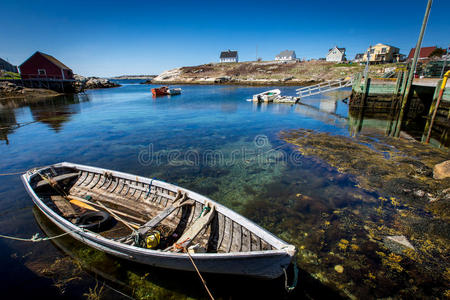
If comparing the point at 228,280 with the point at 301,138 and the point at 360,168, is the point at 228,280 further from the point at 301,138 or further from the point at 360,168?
the point at 301,138

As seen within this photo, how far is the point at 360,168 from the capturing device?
411 inches

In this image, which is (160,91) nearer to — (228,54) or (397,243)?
(397,243)

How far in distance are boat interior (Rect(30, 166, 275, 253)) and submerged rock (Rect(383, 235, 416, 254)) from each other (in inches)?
165

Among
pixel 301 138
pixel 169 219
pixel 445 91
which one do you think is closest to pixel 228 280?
pixel 169 219

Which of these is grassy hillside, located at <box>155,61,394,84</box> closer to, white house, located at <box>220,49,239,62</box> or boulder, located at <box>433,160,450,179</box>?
white house, located at <box>220,49,239,62</box>

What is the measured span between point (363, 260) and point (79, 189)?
10174 millimetres

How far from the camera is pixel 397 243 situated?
5.85 metres

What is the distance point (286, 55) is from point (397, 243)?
133537 millimetres

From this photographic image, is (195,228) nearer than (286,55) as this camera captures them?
Yes

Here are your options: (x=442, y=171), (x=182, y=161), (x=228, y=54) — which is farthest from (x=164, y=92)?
(x=228, y=54)

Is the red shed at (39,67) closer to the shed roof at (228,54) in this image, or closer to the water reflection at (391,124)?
the water reflection at (391,124)

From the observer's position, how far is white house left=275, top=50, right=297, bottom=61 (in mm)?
120131

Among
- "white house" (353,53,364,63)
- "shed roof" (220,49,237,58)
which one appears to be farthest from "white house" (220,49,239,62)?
"white house" (353,53,364,63)

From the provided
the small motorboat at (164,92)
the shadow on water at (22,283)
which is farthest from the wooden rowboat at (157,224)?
the small motorboat at (164,92)
